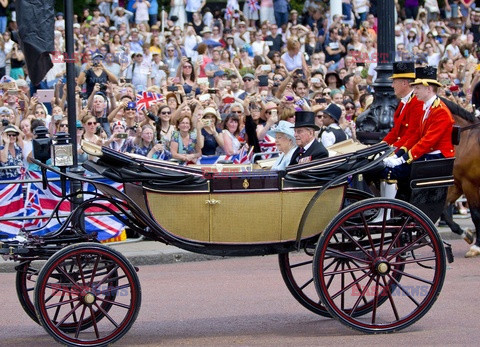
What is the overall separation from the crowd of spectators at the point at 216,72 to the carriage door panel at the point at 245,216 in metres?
3.65

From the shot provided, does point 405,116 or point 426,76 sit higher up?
point 426,76

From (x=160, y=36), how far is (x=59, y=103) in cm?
593

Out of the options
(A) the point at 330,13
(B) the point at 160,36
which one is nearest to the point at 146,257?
(B) the point at 160,36

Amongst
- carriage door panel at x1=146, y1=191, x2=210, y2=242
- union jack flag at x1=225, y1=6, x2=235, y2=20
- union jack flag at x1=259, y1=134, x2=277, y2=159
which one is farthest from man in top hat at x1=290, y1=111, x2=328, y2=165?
union jack flag at x1=225, y1=6, x2=235, y2=20

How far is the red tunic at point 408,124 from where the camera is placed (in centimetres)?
870

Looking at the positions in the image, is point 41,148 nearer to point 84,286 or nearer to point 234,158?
point 84,286

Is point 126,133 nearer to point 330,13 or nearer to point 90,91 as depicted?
point 90,91

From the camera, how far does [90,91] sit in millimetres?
16812

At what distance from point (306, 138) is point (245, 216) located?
1070mm

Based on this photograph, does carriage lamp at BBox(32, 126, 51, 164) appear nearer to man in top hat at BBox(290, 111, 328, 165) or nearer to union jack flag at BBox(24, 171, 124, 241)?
man in top hat at BBox(290, 111, 328, 165)

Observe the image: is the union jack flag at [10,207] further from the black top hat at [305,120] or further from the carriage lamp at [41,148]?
the black top hat at [305,120]

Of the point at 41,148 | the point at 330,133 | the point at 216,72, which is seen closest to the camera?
the point at 41,148

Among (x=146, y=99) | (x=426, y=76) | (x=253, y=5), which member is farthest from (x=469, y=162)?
(x=253, y=5)

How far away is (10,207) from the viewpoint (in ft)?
40.8
